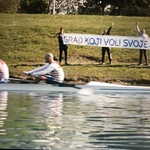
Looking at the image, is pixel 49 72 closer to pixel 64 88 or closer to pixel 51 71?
pixel 51 71

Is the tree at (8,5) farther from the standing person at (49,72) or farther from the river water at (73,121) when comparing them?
the river water at (73,121)

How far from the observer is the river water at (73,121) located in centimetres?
1376

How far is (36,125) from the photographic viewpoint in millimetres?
15945

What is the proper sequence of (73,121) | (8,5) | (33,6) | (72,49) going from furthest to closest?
(33,6)
(8,5)
(72,49)
(73,121)

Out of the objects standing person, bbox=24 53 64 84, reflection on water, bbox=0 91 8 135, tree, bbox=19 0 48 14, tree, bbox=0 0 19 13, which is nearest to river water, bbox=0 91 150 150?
reflection on water, bbox=0 91 8 135

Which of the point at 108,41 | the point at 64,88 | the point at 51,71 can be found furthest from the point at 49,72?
the point at 108,41

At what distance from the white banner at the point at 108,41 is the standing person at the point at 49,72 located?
11.7 metres

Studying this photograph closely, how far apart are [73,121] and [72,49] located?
24.2 m

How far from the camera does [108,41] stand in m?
36.5

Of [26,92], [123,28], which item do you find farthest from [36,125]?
[123,28]

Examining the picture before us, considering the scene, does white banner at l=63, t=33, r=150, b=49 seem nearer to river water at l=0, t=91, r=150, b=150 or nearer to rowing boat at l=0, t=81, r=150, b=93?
rowing boat at l=0, t=81, r=150, b=93

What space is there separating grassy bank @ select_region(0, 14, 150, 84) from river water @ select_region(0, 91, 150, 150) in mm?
9475

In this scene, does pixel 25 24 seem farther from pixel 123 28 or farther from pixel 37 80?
pixel 37 80

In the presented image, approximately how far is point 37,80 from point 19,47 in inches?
651
